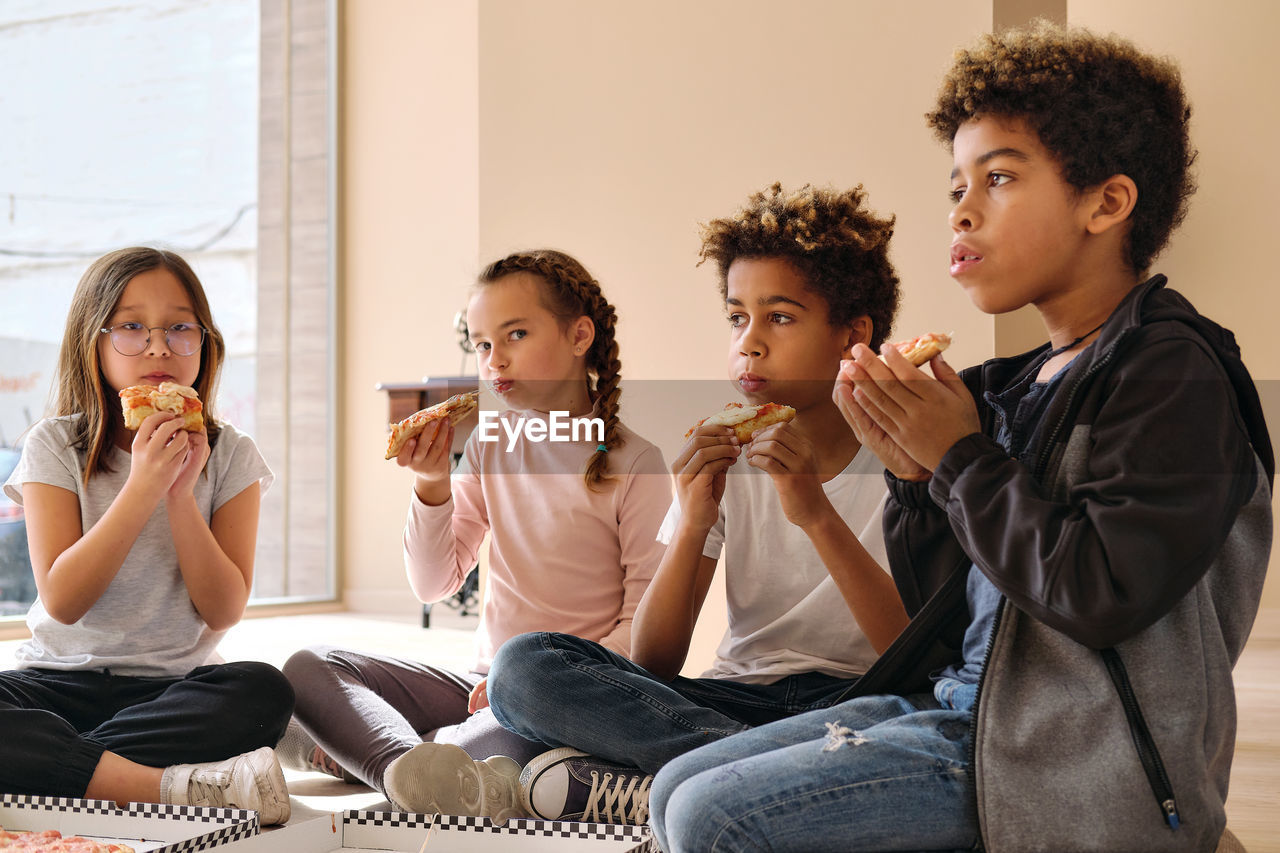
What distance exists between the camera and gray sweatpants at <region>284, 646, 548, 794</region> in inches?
61.1

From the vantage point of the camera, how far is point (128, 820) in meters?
1.35

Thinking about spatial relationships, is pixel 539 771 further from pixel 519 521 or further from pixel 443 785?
pixel 519 521

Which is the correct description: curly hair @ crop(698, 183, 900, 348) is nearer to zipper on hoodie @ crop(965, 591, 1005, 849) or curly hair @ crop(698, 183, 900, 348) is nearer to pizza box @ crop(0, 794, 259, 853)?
zipper on hoodie @ crop(965, 591, 1005, 849)

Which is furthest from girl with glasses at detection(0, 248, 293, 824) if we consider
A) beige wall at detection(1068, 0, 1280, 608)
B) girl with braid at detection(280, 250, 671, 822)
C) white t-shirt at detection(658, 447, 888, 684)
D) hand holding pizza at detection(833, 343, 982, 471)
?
beige wall at detection(1068, 0, 1280, 608)

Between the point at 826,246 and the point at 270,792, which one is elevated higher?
the point at 826,246

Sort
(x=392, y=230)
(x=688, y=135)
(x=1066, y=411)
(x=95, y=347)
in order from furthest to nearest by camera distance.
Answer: (x=392, y=230) < (x=688, y=135) < (x=95, y=347) < (x=1066, y=411)

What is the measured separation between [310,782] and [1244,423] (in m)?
1.49

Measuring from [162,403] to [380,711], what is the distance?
1.84 feet

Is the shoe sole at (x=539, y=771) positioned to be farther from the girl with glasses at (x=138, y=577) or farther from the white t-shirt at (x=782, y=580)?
the girl with glasses at (x=138, y=577)

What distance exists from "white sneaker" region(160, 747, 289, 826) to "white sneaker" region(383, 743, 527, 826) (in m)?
0.21

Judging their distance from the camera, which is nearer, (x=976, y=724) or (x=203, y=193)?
(x=976, y=724)

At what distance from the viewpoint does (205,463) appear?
1785 mm

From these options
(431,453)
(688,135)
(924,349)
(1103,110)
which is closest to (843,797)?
(924,349)

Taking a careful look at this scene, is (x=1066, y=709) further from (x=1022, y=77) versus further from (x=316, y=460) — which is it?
(x=316, y=460)
